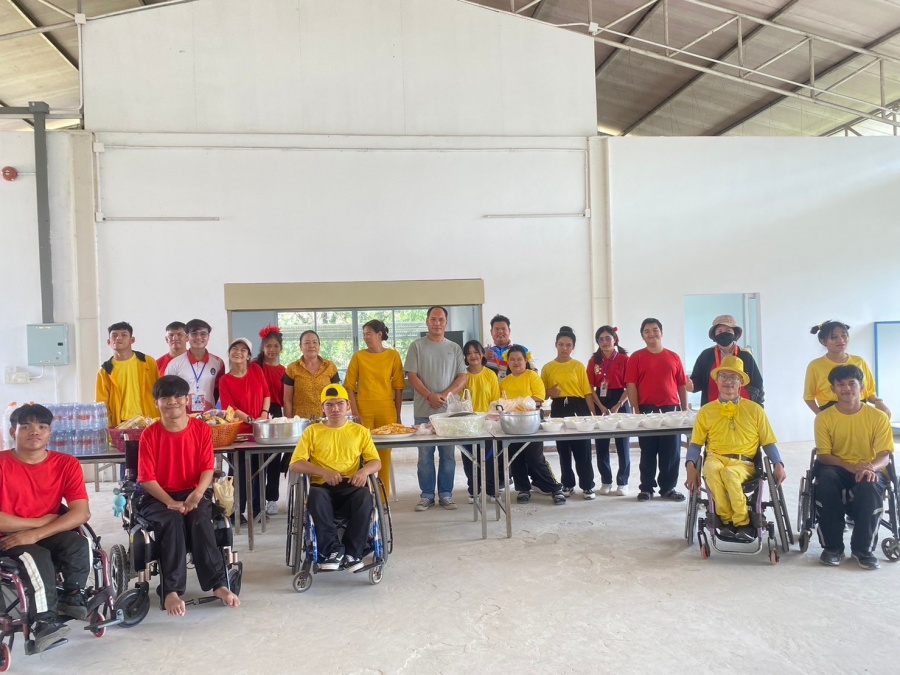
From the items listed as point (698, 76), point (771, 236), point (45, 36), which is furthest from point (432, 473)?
point (698, 76)

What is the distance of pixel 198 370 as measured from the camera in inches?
198

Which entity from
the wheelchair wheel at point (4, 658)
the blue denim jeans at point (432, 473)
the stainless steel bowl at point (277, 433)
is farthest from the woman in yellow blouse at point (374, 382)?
the wheelchair wheel at point (4, 658)

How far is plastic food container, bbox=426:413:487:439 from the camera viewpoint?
4484 mm

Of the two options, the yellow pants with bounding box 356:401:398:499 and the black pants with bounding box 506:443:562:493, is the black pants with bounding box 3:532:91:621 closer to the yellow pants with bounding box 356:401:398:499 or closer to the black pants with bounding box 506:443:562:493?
the yellow pants with bounding box 356:401:398:499

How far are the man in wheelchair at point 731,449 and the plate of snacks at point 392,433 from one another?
1.74 metres

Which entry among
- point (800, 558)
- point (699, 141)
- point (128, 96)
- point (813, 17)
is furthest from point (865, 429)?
point (128, 96)

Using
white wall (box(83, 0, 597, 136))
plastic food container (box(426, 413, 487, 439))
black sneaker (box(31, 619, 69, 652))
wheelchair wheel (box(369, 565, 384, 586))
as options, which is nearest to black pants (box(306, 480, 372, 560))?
wheelchair wheel (box(369, 565, 384, 586))

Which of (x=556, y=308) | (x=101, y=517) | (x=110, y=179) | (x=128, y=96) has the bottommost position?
(x=101, y=517)

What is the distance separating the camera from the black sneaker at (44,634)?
290 centimetres

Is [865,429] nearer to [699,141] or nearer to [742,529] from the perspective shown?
[742,529]

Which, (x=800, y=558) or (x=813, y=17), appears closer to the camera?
(x=800, y=558)

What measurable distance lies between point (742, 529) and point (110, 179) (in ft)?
22.1

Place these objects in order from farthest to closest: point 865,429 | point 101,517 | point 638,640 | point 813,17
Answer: point 813,17 < point 101,517 < point 865,429 < point 638,640

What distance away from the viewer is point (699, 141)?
26.7 ft
